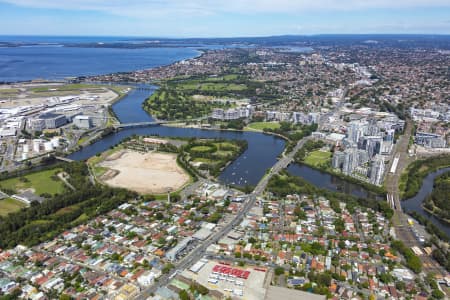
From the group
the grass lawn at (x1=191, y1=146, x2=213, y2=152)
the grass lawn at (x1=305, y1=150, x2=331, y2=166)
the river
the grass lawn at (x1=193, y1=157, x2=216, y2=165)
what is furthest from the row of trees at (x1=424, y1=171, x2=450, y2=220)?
the grass lawn at (x1=191, y1=146, x2=213, y2=152)

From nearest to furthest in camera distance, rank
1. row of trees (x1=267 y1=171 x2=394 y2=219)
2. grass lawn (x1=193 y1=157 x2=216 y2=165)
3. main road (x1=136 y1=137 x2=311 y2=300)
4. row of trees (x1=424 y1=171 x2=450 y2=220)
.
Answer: main road (x1=136 y1=137 x2=311 y2=300)
row of trees (x1=267 y1=171 x2=394 y2=219)
row of trees (x1=424 y1=171 x2=450 y2=220)
grass lawn (x1=193 y1=157 x2=216 y2=165)

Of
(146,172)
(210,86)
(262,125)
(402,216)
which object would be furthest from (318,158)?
(210,86)

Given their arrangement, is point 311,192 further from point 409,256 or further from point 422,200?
point 409,256

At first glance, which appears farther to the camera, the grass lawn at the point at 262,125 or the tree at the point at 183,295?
the grass lawn at the point at 262,125

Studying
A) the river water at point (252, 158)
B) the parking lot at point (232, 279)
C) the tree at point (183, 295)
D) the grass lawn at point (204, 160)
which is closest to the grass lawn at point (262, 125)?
the river water at point (252, 158)

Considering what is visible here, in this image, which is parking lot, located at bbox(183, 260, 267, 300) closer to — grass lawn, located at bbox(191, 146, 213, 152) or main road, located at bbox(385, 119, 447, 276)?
main road, located at bbox(385, 119, 447, 276)

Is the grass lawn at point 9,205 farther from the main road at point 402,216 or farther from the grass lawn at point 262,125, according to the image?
the grass lawn at point 262,125
